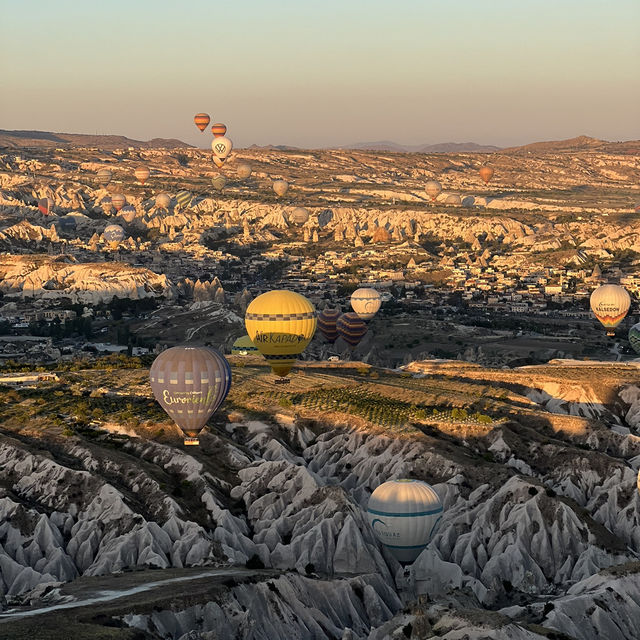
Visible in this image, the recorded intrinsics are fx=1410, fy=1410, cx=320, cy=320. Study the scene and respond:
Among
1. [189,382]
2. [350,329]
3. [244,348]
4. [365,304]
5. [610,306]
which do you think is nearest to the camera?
[189,382]

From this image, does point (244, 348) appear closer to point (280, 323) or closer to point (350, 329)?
point (350, 329)

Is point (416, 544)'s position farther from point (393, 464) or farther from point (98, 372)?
point (98, 372)

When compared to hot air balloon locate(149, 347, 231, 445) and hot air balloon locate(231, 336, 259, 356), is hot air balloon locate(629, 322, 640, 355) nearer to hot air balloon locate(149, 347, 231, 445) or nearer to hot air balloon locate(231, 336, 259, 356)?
hot air balloon locate(231, 336, 259, 356)

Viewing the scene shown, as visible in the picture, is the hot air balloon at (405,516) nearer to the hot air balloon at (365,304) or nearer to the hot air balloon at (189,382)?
the hot air balloon at (189,382)

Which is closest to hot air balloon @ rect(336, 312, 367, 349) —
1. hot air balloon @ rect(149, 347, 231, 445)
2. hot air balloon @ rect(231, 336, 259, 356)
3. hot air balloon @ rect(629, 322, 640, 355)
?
hot air balloon @ rect(231, 336, 259, 356)

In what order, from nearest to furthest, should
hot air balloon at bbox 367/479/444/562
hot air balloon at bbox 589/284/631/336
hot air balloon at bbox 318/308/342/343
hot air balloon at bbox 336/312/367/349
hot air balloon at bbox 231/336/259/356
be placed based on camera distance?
hot air balloon at bbox 367/479/444/562
hot air balloon at bbox 231/336/259/356
hot air balloon at bbox 336/312/367/349
hot air balloon at bbox 318/308/342/343
hot air balloon at bbox 589/284/631/336

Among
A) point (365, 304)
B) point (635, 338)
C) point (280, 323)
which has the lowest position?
point (365, 304)

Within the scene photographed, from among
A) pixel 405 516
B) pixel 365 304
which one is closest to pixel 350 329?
pixel 365 304

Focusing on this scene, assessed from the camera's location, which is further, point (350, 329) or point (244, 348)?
point (350, 329)
